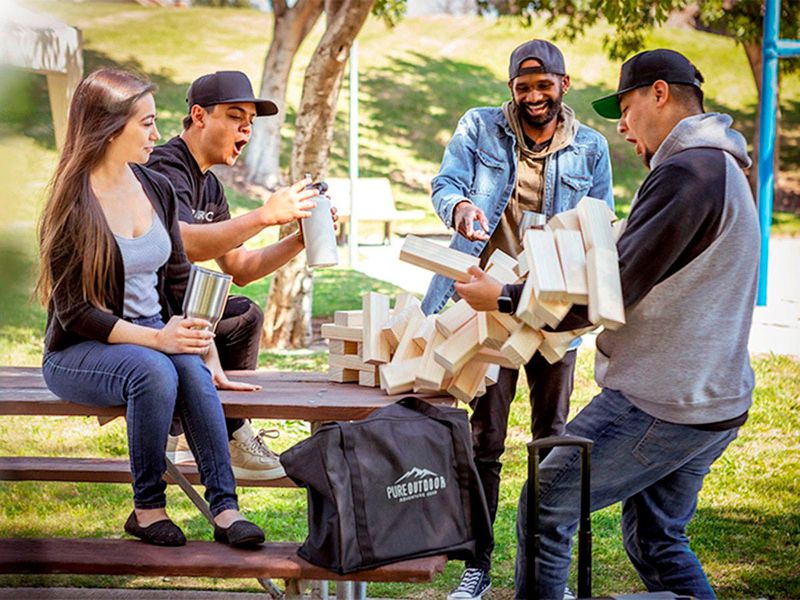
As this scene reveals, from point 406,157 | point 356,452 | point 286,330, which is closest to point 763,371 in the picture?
point 286,330

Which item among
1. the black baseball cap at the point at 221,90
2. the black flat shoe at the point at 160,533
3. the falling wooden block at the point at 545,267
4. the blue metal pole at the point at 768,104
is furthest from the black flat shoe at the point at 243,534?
the blue metal pole at the point at 768,104

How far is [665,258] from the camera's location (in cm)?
283

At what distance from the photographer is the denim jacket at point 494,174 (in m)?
4.29

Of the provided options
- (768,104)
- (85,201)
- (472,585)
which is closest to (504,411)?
(472,585)

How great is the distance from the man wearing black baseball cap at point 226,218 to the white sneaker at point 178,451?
1.27 ft

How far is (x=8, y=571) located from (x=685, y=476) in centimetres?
205

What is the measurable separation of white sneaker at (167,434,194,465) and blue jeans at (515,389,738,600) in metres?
1.67

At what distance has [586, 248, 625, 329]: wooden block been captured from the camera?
108 inches

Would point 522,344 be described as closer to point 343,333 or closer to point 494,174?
point 343,333

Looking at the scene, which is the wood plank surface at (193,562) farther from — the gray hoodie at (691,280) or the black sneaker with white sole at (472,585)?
the black sneaker with white sole at (472,585)

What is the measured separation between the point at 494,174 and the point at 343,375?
104 centimetres

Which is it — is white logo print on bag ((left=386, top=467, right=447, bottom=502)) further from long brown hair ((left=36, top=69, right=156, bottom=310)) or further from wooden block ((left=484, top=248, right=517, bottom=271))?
→ long brown hair ((left=36, top=69, right=156, bottom=310))

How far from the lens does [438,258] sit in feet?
10.5

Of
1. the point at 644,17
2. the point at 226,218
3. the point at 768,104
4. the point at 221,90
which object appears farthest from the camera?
the point at 644,17
